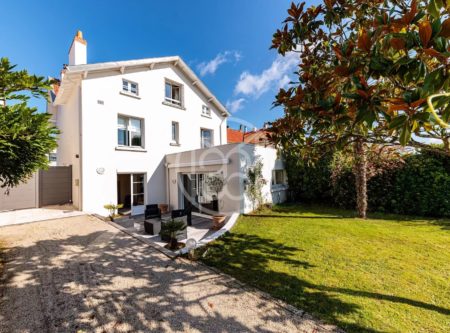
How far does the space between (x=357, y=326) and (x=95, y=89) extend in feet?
46.1

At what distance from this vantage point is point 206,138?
17.9 metres

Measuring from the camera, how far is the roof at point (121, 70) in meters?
10.9

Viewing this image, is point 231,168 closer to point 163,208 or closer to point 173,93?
point 163,208

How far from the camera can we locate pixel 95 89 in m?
11.5

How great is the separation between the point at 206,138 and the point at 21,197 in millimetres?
12618

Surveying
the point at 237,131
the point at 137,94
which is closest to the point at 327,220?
the point at 137,94

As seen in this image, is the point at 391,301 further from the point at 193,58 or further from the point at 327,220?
the point at 193,58

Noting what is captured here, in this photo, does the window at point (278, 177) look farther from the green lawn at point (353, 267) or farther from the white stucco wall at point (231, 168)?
the green lawn at point (353, 267)

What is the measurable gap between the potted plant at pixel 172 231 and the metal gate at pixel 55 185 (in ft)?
31.8

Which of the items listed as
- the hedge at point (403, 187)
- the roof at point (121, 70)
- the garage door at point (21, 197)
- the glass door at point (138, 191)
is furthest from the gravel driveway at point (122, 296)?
the roof at point (121, 70)

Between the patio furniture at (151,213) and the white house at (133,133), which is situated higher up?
the white house at (133,133)

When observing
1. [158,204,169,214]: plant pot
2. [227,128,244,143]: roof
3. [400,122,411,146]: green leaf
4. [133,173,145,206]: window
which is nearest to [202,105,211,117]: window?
[227,128,244,143]: roof

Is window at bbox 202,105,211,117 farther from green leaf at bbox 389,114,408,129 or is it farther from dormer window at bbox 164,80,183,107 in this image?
green leaf at bbox 389,114,408,129

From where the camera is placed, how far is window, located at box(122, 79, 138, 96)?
13.0 m
